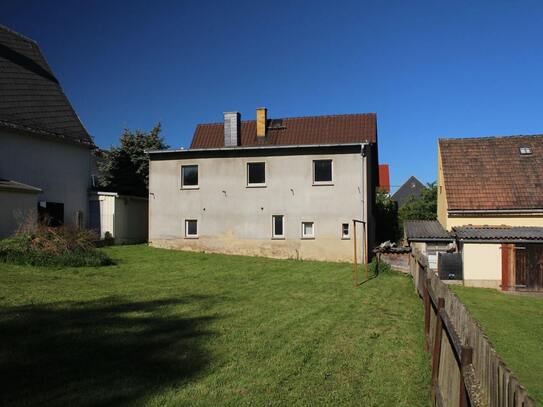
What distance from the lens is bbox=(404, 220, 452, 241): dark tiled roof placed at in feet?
73.5

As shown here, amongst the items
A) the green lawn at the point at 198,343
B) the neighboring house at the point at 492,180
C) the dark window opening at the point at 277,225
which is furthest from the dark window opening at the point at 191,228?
the neighboring house at the point at 492,180

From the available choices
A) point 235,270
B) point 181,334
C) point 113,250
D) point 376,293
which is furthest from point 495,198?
point 181,334

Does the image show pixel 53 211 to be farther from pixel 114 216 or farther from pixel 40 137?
pixel 40 137

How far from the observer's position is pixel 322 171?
24312 millimetres

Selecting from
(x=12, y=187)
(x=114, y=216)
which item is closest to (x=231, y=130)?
(x=114, y=216)

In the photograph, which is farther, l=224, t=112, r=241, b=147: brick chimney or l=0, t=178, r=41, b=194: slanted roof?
l=224, t=112, r=241, b=147: brick chimney

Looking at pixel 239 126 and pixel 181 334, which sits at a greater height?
pixel 239 126

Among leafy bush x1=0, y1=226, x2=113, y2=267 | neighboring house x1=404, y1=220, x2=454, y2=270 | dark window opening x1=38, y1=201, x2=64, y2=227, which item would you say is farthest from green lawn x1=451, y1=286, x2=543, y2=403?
dark window opening x1=38, y1=201, x2=64, y2=227

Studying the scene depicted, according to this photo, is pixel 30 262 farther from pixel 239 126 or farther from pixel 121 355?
pixel 239 126

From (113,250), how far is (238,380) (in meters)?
17.4

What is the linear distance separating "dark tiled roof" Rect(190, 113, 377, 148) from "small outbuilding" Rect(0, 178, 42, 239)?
11151 mm

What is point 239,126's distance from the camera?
27812 mm

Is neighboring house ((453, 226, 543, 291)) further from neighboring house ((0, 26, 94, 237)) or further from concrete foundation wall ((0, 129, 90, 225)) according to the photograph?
concrete foundation wall ((0, 129, 90, 225))

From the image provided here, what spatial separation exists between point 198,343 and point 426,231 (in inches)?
719
